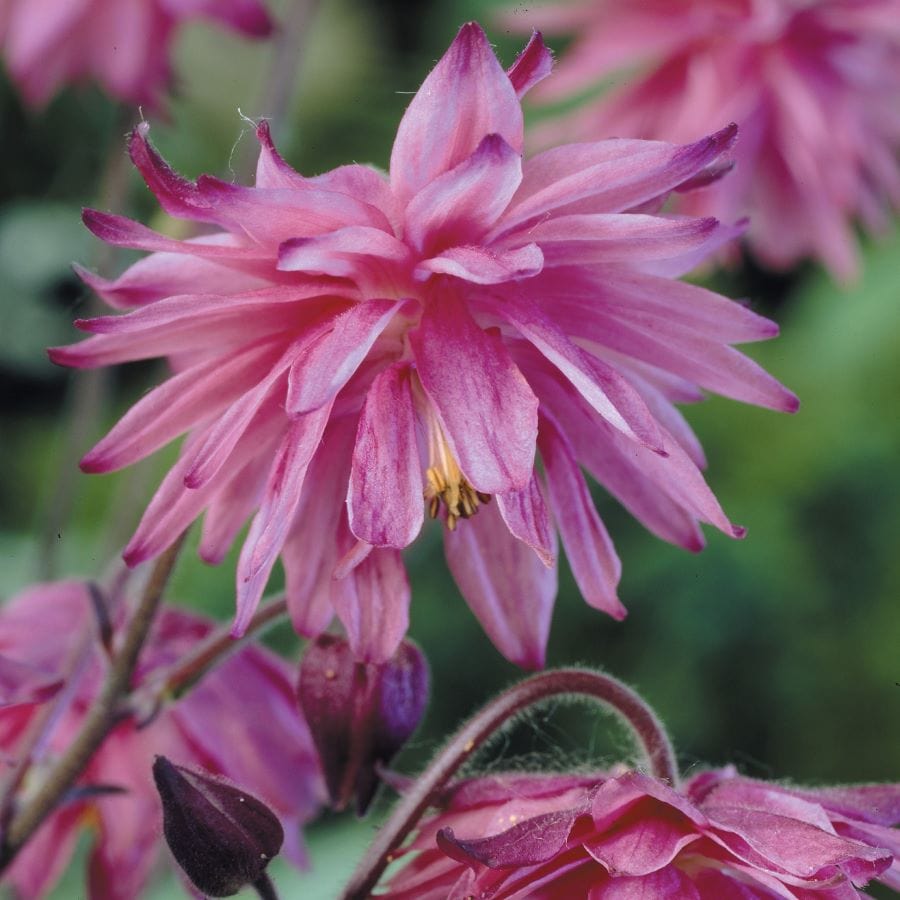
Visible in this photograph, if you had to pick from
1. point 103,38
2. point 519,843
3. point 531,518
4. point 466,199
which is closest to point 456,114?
point 466,199

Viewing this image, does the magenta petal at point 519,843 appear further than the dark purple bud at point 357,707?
No

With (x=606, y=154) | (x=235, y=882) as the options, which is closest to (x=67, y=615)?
(x=235, y=882)

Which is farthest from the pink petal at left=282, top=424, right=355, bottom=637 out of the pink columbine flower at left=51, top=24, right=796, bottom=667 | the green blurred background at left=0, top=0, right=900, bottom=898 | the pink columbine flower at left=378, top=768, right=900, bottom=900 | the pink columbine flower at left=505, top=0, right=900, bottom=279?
the green blurred background at left=0, top=0, right=900, bottom=898

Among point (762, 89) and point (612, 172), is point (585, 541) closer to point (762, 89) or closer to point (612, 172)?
point (612, 172)

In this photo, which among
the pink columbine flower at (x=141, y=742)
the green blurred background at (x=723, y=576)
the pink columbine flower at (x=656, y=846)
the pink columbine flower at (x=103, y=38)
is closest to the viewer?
the pink columbine flower at (x=656, y=846)

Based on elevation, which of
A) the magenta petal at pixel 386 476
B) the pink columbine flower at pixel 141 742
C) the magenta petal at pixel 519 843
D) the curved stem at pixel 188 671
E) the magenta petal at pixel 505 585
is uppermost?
the magenta petal at pixel 386 476

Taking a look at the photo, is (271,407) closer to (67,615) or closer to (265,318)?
(265,318)

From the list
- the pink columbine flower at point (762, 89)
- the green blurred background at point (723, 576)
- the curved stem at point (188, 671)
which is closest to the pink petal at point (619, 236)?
the curved stem at point (188, 671)

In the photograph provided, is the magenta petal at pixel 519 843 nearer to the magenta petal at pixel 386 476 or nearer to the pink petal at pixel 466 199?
the magenta petal at pixel 386 476
